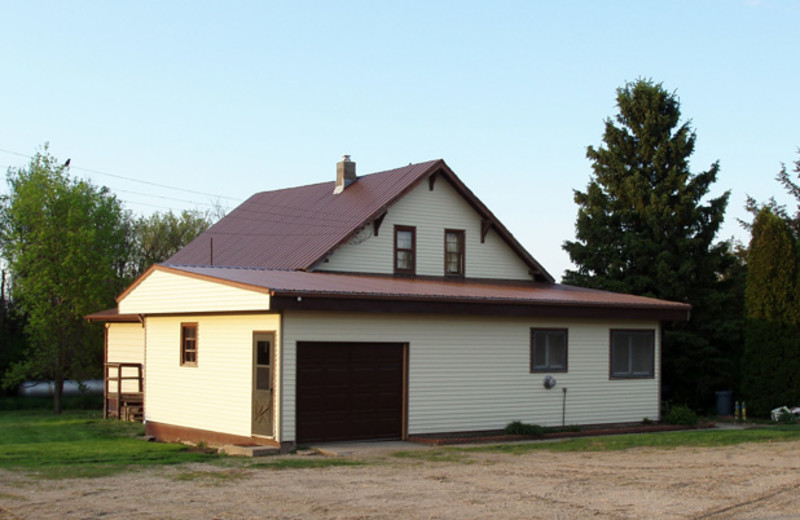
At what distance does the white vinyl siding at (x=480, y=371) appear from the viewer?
19.5 m

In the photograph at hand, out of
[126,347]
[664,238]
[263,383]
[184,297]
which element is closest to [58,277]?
[126,347]

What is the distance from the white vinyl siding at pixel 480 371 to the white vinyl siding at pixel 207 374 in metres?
1.45

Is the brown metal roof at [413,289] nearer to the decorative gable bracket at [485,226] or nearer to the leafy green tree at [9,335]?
the decorative gable bracket at [485,226]

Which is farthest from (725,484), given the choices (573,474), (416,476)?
(416,476)

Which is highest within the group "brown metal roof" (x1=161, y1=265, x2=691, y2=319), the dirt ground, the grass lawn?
"brown metal roof" (x1=161, y1=265, x2=691, y2=319)

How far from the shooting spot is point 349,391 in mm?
19781

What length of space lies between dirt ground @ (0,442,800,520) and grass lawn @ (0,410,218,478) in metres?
0.91

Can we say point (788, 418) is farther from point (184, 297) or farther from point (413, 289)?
point (184, 297)

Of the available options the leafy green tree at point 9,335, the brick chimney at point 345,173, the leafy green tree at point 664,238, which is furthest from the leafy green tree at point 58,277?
the leafy green tree at point 664,238

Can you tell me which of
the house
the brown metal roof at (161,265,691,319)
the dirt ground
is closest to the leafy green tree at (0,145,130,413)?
the house

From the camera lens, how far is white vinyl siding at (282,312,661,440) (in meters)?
19.5

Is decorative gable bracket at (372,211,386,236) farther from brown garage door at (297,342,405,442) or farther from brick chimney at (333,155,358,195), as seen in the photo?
brown garage door at (297,342,405,442)

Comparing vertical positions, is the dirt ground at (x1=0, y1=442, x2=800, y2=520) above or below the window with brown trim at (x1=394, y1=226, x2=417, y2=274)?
below

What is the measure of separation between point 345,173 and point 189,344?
890cm
